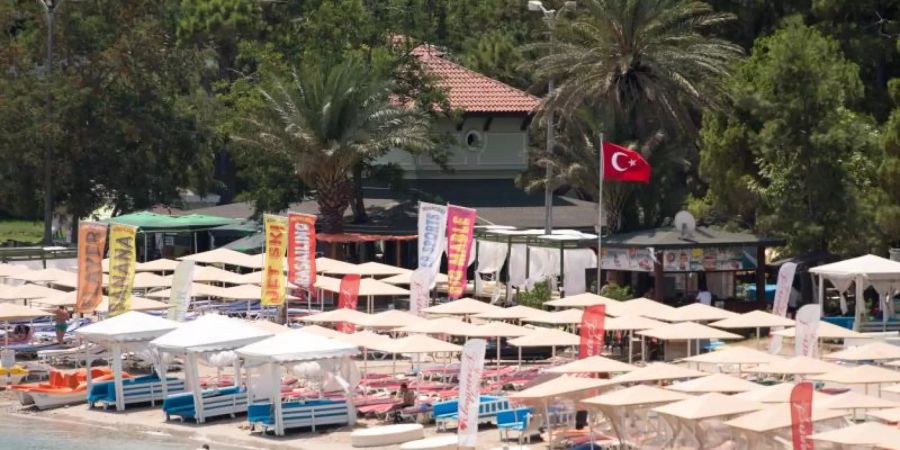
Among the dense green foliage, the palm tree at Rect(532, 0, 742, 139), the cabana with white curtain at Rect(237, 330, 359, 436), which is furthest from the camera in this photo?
the palm tree at Rect(532, 0, 742, 139)

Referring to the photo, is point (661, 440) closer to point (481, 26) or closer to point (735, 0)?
point (735, 0)

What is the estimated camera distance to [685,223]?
1934 inches

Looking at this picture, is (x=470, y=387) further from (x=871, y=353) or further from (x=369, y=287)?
(x=369, y=287)

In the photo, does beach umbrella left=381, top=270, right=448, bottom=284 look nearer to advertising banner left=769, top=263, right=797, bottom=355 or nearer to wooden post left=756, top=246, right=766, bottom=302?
wooden post left=756, top=246, right=766, bottom=302

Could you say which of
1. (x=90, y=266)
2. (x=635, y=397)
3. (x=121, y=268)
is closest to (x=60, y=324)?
(x=90, y=266)

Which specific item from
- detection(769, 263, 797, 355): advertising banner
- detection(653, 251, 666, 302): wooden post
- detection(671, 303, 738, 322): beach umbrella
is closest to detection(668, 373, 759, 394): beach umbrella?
detection(671, 303, 738, 322): beach umbrella

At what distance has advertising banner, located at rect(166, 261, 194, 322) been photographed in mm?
42000

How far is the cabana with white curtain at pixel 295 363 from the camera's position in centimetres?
3503

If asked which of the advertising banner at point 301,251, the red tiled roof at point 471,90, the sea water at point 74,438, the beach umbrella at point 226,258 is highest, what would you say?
the red tiled roof at point 471,90

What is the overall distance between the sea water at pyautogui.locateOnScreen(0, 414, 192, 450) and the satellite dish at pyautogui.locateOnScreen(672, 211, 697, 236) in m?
18.9

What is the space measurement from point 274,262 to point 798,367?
15853mm

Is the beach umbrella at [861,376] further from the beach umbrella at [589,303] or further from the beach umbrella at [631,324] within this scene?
the beach umbrella at [589,303]

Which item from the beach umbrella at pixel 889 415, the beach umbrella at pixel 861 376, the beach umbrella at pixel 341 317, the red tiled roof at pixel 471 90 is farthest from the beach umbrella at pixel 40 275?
the beach umbrella at pixel 889 415

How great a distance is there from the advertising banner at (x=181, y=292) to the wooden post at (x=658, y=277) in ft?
44.8
